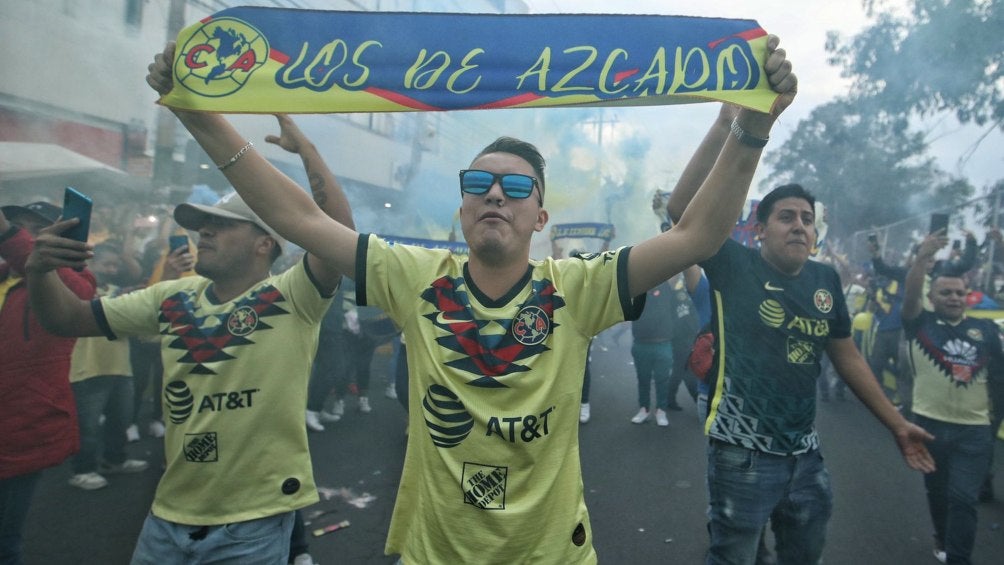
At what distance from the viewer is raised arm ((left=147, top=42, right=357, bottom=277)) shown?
Result: 191 centimetres

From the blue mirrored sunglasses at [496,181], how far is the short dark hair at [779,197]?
1.91m

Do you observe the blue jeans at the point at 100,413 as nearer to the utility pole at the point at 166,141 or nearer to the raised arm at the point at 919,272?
the raised arm at the point at 919,272

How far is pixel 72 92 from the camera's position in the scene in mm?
10742

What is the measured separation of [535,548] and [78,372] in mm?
5145

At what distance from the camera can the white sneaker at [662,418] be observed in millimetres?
7402

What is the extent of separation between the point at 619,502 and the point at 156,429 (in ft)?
17.0

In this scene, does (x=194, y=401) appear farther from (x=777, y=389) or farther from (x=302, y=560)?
(x=777, y=389)

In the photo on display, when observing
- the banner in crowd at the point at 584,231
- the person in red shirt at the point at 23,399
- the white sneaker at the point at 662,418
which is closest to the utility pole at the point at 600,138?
the banner in crowd at the point at 584,231

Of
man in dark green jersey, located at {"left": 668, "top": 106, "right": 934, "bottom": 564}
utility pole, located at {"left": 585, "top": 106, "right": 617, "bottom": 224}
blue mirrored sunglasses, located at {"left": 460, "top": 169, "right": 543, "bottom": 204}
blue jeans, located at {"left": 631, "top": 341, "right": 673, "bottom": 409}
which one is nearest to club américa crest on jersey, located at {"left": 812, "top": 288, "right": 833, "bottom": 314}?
man in dark green jersey, located at {"left": 668, "top": 106, "right": 934, "bottom": 564}

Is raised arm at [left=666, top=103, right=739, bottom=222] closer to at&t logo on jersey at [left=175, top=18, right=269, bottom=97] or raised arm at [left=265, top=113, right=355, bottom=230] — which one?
raised arm at [left=265, top=113, right=355, bottom=230]

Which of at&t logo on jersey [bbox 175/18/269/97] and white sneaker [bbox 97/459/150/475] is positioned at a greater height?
at&t logo on jersey [bbox 175/18/269/97]

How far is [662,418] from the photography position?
7477 mm

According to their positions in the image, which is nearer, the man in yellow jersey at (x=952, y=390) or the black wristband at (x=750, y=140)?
the black wristband at (x=750, y=140)

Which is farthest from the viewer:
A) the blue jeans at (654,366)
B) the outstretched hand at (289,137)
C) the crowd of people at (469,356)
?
the blue jeans at (654,366)
